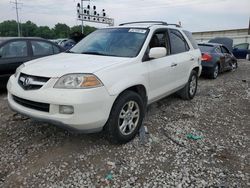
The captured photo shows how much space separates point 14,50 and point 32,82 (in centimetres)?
356

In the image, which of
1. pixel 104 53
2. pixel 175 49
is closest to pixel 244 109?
pixel 175 49

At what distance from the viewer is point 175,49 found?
5.13 metres

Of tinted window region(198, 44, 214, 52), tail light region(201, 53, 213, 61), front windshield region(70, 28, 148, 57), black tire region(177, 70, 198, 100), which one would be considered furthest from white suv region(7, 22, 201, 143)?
tinted window region(198, 44, 214, 52)

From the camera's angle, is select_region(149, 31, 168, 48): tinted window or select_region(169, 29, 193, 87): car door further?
select_region(169, 29, 193, 87): car door

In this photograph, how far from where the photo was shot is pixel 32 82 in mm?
3307

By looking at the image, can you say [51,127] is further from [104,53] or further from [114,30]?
[114,30]

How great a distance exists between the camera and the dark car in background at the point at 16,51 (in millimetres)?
6121

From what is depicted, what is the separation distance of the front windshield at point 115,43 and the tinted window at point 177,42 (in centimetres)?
89

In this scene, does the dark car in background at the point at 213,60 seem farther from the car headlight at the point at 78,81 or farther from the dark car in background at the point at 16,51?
the car headlight at the point at 78,81

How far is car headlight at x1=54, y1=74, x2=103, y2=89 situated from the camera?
3.11 meters

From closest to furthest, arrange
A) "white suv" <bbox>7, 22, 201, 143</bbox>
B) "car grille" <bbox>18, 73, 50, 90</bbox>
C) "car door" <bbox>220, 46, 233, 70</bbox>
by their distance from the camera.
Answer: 1. "white suv" <bbox>7, 22, 201, 143</bbox>
2. "car grille" <bbox>18, 73, 50, 90</bbox>
3. "car door" <bbox>220, 46, 233, 70</bbox>

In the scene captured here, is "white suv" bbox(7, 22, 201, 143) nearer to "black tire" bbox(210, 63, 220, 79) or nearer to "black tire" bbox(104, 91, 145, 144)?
"black tire" bbox(104, 91, 145, 144)

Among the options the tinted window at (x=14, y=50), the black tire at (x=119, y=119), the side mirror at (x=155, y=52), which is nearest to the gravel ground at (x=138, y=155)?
the black tire at (x=119, y=119)

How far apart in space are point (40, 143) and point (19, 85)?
90 cm
